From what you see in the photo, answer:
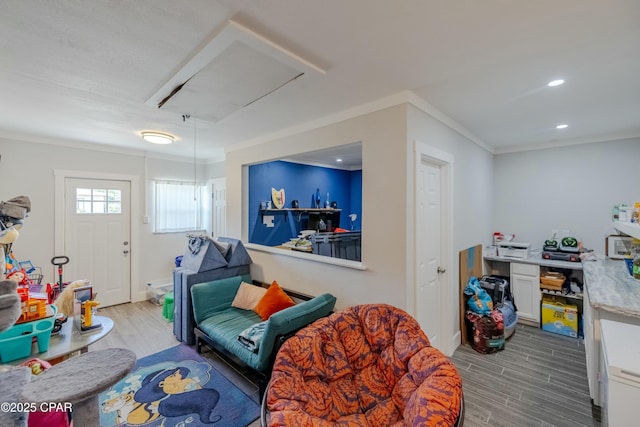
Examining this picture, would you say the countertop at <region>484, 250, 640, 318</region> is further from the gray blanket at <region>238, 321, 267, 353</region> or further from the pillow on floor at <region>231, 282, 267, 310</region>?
the pillow on floor at <region>231, 282, 267, 310</region>

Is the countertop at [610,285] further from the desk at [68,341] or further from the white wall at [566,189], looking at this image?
the desk at [68,341]

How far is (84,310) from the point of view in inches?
77.4

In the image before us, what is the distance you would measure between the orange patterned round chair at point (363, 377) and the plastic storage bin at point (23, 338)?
1.44 meters

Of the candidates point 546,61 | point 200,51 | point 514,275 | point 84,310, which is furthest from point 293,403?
point 514,275

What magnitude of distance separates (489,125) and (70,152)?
18.5 feet

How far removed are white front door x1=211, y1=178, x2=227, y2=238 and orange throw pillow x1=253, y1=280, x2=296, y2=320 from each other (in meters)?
2.48

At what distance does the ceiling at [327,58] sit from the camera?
4.44 ft

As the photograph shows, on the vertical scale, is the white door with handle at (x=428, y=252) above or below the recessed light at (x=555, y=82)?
below

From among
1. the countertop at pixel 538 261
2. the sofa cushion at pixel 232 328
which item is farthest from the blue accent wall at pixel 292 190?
the countertop at pixel 538 261

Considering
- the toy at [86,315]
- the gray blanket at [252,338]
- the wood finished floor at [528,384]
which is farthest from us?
the gray blanket at [252,338]

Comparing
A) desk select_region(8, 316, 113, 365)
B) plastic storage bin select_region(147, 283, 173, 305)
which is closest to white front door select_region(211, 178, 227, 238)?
plastic storage bin select_region(147, 283, 173, 305)

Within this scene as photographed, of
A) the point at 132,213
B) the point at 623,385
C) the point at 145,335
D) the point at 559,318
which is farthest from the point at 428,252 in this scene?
the point at 132,213

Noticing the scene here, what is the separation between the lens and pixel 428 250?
271 centimetres

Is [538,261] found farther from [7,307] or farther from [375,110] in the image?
[7,307]
